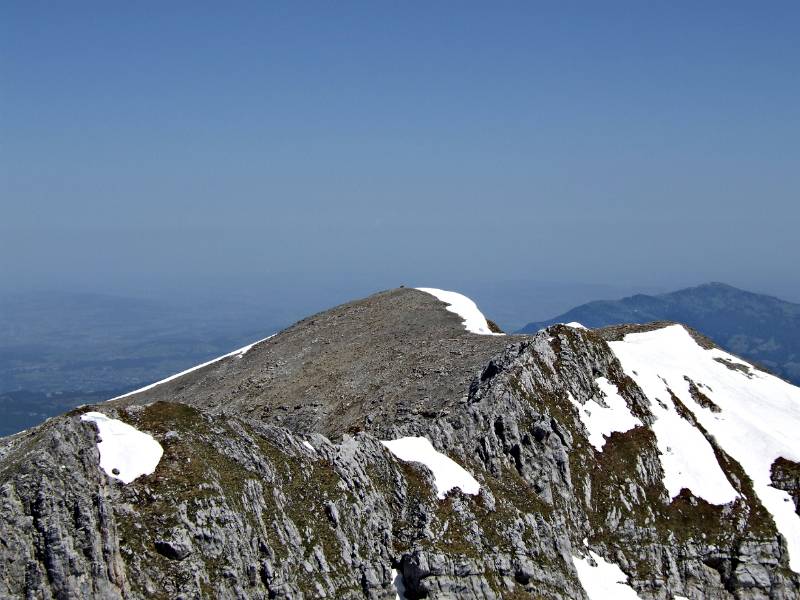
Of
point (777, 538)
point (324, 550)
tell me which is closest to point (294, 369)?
point (324, 550)

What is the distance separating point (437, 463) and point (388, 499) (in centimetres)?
624

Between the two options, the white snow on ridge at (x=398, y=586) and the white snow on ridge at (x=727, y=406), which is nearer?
the white snow on ridge at (x=398, y=586)

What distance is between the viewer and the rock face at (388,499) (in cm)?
3894

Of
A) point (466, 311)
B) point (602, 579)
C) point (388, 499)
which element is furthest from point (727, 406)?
point (388, 499)

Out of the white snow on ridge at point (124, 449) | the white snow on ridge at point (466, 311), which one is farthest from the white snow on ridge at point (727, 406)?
the white snow on ridge at point (124, 449)

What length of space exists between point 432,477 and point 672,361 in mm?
40035

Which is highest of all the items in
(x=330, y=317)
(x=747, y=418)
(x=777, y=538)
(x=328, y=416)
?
(x=330, y=317)

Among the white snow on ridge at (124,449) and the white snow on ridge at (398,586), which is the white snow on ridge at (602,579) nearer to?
the white snow on ridge at (398,586)

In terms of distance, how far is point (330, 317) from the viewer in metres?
104

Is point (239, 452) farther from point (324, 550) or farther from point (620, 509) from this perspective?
point (620, 509)

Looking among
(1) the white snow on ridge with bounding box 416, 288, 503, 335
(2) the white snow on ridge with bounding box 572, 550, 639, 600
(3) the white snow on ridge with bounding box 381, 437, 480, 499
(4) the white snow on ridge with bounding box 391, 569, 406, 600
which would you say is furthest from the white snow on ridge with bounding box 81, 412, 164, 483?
(1) the white snow on ridge with bounding box 416, 288, 503, 335

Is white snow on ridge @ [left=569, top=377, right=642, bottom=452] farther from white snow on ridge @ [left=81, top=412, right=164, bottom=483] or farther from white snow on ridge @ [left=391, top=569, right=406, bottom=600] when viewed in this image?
white snow on ridge @ [left=81, top=412, right=164, bottom=483]

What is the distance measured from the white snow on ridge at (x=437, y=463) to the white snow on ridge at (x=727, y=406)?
2153cm

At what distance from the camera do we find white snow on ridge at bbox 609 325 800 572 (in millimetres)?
68188
